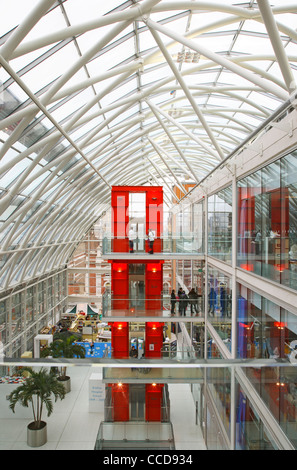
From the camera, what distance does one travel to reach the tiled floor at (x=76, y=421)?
3689mm

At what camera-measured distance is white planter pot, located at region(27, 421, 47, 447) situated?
3352mm

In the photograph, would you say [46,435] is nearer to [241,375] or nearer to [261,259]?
[241,375]

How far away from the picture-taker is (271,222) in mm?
9461

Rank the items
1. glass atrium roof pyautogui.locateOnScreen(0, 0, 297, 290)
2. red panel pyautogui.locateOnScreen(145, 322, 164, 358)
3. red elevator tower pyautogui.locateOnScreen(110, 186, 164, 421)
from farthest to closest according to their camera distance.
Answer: red panel pyautogui.locateOnScreen(145, 322, 164, 358) → red elevator tower pyautogui.locateOnScreen(110, 186, 164, 421) → glass atrium roof pyautogui.locateOnScreen(0, 0, 297, 290)

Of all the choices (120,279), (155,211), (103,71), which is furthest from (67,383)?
(155,211)

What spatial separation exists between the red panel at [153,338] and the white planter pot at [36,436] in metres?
16.5

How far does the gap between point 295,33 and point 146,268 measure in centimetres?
1332


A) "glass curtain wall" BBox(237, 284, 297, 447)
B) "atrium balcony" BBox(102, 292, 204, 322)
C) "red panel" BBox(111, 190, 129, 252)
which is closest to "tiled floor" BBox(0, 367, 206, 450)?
"glass curtain wall" BBox(237, 284, 297, 447)

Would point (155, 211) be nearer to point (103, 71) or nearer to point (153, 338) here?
point (153, 338)

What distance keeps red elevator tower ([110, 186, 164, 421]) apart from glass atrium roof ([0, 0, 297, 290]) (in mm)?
3836

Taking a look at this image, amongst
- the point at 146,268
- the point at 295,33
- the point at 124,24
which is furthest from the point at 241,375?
the point at 146,268

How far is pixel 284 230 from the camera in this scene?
8516 millimetres

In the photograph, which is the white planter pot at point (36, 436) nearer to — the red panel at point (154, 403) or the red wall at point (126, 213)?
the red panel at point (154, 403)

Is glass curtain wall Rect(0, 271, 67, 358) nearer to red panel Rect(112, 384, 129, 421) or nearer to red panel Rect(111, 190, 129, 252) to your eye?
red panel Rect(111, 190, 129, 252)
